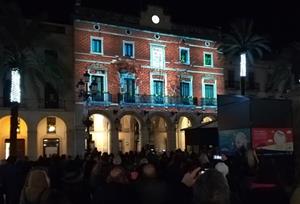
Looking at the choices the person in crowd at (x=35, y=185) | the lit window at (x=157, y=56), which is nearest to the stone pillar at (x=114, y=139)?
the lit window at (x=157, y=56)

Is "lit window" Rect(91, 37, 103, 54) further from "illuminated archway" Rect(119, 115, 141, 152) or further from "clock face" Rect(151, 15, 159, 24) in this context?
"illuminated archway" Rect(119, 115, 141, 152)

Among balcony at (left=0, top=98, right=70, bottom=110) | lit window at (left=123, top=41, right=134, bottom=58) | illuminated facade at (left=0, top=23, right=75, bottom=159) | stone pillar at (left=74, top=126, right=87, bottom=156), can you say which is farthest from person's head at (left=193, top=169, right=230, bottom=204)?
lit window at (left=123, top=41, right=134, bottom=58)

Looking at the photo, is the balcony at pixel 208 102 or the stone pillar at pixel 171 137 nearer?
the stone pillar at pixel 171 137

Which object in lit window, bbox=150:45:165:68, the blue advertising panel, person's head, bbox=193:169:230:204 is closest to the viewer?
person's head, bbox=193:169:230:204

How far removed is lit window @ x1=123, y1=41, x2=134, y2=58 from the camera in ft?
137

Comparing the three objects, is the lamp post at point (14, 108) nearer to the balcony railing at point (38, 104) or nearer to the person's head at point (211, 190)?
the balcony railing at point (38, 104)

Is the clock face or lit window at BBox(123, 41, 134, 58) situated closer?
lit window at BBox(123, 41, 134, 58)

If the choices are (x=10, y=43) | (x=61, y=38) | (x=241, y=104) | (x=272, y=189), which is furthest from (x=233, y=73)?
(x=272, y=189)

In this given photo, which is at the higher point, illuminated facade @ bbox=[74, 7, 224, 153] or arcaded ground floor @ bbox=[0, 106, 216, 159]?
illuminated facade @ bbox=[74, 7, 224, 153]

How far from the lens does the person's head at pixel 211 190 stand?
15.1 ft

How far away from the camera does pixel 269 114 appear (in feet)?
63.3

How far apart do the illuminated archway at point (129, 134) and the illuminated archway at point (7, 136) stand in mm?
8767

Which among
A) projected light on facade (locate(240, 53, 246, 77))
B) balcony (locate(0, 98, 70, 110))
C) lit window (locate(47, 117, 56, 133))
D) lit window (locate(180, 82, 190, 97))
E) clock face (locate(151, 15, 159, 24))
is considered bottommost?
lit window (locate(47, 117, 56, 133))

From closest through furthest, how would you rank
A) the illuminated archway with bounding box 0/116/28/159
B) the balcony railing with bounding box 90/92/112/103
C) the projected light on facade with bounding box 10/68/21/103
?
1. the projected light on facade with bounding box 10/68/21/103
2. the illuminated archway with bounding box 0/116/28/159
3. the balcony railing with bounding box 90/92/112/103
